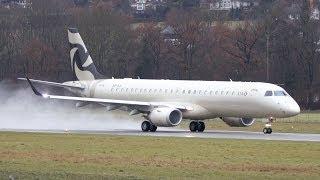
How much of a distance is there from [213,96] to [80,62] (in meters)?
13.8

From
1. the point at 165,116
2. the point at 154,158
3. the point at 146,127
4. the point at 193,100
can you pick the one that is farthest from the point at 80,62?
the point at 154,158

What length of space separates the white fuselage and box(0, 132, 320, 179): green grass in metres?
9.50

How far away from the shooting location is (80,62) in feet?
251

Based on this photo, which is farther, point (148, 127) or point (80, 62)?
point (80, 62)

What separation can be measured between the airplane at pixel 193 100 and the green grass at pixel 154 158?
372 inches

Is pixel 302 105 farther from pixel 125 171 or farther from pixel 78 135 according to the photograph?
pixel 125 171

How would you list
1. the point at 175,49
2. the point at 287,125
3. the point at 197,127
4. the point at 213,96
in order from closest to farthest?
the point at 213,96, the point at 197,127, the point at 287,125, the point at 175,49

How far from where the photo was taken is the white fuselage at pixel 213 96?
63.6m

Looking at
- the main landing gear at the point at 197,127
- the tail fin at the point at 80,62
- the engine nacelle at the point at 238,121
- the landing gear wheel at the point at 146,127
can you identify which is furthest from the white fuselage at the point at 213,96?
Result: the tail fin at the point at 80,62

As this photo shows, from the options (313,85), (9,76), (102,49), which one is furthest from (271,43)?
(9,76)

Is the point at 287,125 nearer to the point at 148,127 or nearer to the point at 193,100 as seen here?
the point at 193,100

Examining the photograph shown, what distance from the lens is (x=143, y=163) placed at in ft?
129

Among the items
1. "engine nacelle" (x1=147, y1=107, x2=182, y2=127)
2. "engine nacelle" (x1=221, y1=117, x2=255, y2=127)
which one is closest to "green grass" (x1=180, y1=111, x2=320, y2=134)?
"engine nacelle" (x1=221, y1=117, x2=255, y2=127)

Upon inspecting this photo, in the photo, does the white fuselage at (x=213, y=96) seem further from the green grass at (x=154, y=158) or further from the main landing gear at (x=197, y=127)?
the green grass at (x=154, y=158)
